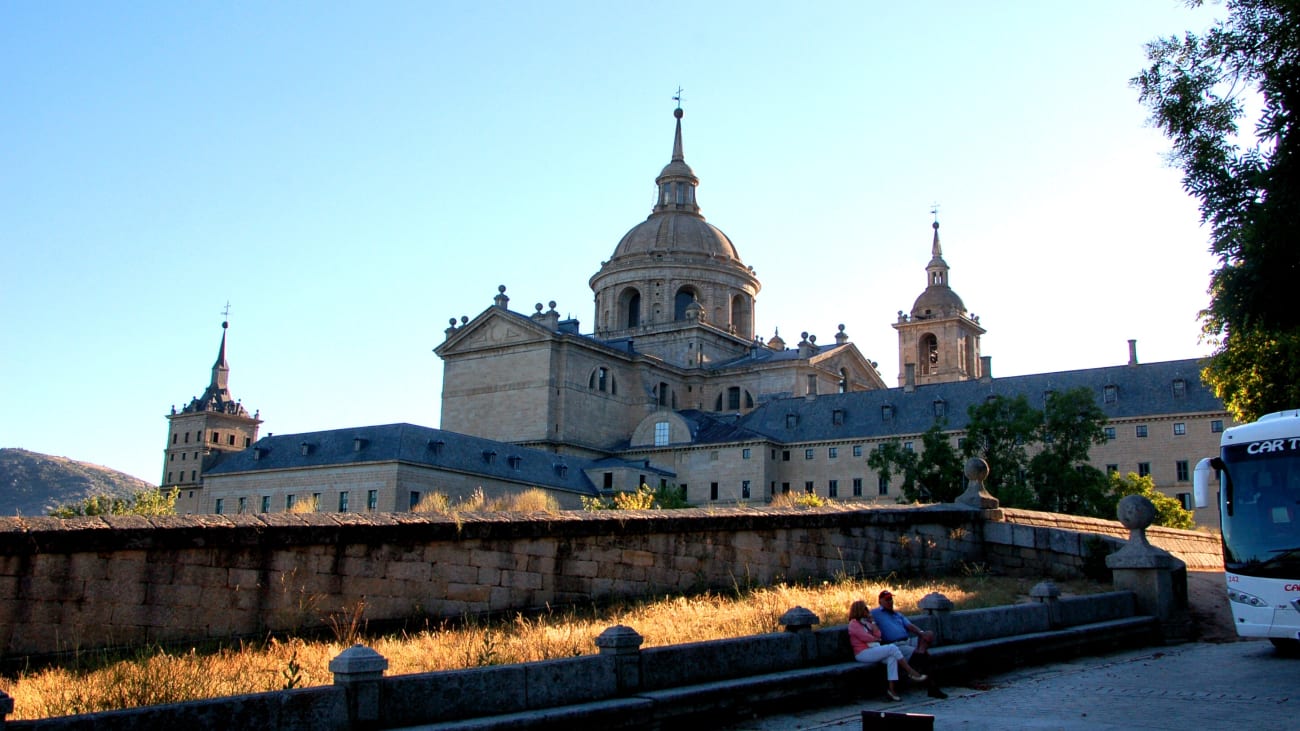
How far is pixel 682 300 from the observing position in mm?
80750

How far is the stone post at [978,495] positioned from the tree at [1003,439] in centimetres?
2331

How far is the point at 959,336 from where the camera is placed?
266ft

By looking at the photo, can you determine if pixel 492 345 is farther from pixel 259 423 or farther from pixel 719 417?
pixel 259 423

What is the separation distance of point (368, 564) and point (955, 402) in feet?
185

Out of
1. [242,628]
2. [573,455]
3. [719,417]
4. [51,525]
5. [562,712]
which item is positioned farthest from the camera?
[719,417]

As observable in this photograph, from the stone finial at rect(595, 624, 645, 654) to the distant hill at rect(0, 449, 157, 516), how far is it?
15648cm

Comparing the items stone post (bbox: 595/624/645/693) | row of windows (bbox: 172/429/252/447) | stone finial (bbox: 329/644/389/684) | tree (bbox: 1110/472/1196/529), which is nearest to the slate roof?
tree (bbox: 1110/472/1196/529)

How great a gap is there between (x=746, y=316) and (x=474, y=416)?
23.1 metres

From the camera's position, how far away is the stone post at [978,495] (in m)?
18.8

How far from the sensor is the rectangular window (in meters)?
66.4

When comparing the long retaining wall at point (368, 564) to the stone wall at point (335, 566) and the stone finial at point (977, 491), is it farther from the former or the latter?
the stone finial at point (977, 491)

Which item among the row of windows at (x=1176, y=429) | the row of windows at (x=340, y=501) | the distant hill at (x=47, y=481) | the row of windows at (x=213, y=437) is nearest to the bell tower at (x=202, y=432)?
the row of windows at (x=213, y=437)

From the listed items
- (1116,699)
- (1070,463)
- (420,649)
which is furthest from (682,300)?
(420,649)

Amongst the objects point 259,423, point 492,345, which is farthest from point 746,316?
point 259,423
